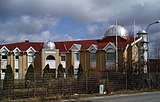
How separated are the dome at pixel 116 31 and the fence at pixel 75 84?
3240 cm

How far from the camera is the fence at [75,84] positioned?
23938mm

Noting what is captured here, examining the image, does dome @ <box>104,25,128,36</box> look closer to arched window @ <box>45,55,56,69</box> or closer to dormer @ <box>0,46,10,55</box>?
arched window @ <box>45,55,56,69</box>

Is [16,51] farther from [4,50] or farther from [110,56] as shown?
[110,56]

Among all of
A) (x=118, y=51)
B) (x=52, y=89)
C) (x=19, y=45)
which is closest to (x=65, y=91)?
(x=52, y=89)

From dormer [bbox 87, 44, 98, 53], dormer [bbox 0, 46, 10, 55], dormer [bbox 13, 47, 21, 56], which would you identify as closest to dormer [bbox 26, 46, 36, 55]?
dormer [bbox 13, 47, 21, 56]

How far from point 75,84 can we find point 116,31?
1637 inches

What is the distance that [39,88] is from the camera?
83.0 feet

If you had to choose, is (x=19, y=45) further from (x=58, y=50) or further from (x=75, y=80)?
(x=75, y=80)

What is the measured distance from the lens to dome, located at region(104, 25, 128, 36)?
68.8 meters

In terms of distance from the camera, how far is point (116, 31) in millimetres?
68375

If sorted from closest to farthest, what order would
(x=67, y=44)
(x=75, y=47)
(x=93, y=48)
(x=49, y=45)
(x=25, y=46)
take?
(x=93, y=48)
(x=49, y=45)
(x=75, y=47)
(x=25, y=46)
(x=67, y=44)

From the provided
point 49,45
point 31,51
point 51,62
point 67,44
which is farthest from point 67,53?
point 31,51

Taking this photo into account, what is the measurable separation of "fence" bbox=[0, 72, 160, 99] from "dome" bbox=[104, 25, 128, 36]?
32404 millimetres

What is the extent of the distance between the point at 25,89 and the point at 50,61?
43066 millimetres
